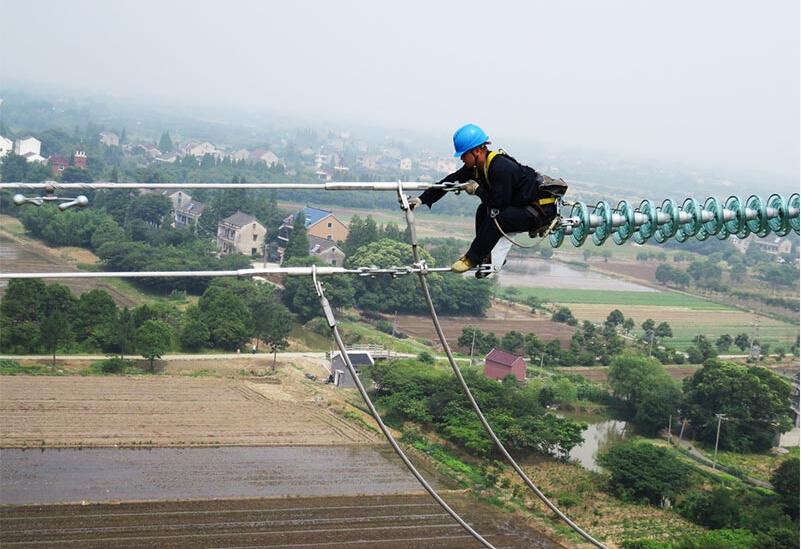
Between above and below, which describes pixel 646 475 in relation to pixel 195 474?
above

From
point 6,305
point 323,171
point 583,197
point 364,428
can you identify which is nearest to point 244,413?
point 364,428

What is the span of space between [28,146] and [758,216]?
32.8m

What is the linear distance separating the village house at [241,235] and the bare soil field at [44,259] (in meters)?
2.83

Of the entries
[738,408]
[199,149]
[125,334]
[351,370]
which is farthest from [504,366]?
[199,149]

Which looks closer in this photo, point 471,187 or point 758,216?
point 471,187

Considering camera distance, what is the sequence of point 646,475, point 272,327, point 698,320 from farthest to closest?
point 698,320
point 272,327
point 646,475

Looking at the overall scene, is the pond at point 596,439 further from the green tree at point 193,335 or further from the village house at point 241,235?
the village house at point 241,235

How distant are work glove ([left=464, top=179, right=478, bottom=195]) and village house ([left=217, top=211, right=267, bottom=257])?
1701cm

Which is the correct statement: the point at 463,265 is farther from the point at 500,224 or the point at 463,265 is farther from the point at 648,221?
the point at 648,221

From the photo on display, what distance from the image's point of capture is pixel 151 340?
11242mm

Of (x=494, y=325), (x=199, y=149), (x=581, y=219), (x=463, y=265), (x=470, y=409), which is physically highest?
(x=581, y=219)

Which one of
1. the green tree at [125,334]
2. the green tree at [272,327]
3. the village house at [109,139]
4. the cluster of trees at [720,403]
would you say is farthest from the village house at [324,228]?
the village house at [109,139]

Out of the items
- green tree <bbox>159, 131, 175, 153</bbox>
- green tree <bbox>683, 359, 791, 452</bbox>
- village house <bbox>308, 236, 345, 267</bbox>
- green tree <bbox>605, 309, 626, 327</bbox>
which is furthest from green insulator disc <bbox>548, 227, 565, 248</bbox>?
green tree <bbox>159, 131, 175, 153</bbox>

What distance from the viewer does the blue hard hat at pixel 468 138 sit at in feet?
5.88
